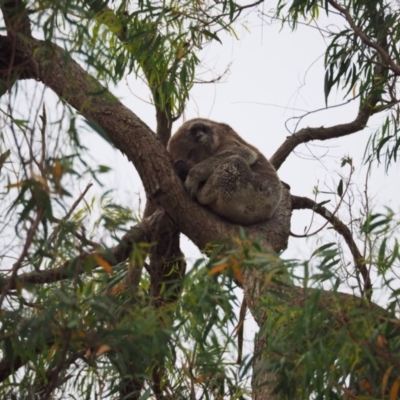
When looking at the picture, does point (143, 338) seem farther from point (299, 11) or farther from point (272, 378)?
point (299, 11)

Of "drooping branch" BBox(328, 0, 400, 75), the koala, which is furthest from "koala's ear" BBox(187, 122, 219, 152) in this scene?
"drooping branch" BBox(328, 0, 400, 75)

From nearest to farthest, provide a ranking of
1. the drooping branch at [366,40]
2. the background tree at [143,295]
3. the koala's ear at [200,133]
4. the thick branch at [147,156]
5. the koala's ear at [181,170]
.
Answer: the background tree at [143,295] < the drooping branch at [366,40] < the thick branch at [147,156] < the koala's ear at [181,170] < the koala's ear at [200,133]

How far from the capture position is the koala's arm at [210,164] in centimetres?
568

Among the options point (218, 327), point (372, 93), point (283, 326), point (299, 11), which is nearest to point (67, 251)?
point (218, 327)

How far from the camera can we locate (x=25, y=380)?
4.07 meters

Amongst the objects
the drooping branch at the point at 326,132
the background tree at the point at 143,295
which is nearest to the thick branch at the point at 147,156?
the background tree at the point at 143,295

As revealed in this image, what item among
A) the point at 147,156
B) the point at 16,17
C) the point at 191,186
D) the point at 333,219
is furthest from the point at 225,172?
the point at 16,17

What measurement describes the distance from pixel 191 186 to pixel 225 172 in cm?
54

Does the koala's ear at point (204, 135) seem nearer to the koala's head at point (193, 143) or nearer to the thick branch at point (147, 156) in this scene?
the koala's head at point (193, 143)

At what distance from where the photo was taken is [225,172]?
6.14 m

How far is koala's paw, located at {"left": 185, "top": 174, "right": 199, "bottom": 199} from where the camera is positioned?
18.3 feet

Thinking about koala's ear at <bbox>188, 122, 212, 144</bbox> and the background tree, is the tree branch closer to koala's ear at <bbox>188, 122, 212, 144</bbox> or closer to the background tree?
the background tree

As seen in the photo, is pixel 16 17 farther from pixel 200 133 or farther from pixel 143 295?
pixel 200 133

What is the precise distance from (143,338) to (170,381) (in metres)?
0.90
